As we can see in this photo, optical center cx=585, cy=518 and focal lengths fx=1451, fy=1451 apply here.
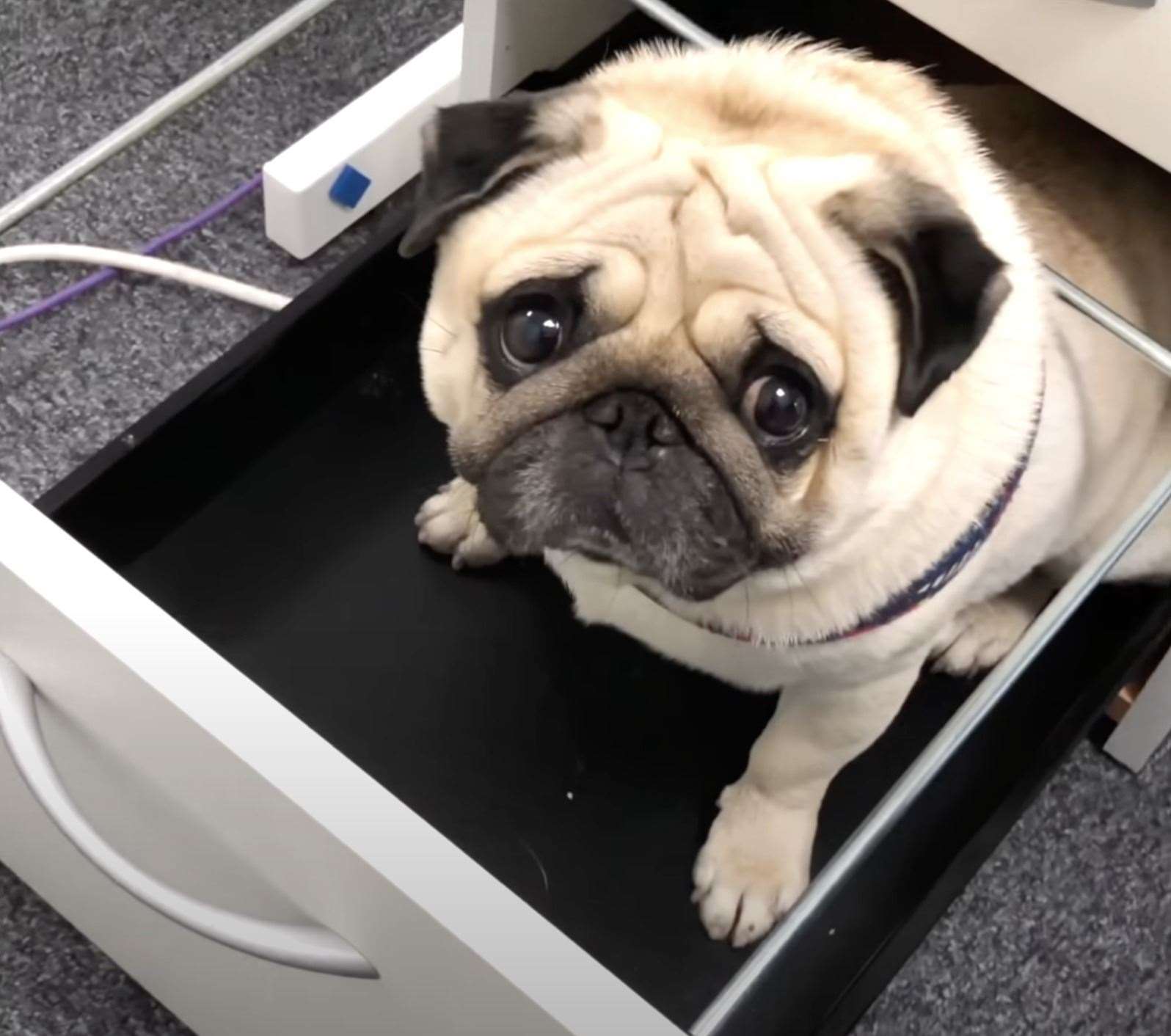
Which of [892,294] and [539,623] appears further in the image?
[539,623]

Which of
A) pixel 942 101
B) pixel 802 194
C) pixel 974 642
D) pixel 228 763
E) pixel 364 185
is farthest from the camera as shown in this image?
pixel 364 185

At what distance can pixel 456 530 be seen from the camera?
1083 mm

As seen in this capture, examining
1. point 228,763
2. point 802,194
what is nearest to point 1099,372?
point 802,194

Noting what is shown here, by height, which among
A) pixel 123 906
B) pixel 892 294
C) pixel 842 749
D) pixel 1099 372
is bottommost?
pixel 123 906

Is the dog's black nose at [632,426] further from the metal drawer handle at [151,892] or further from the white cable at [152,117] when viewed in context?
the white cable at [152,117]

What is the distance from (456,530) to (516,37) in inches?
14.7

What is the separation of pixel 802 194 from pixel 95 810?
20.9 inches

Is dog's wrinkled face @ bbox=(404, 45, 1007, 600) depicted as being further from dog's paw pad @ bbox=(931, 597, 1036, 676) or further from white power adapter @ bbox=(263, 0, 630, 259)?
white power adapter @ bbox=(263, 0, 630, 259)

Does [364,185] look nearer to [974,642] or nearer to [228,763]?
[974,642]

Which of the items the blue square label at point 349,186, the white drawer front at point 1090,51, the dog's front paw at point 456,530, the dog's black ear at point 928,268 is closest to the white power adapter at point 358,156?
the blue square label at point 349,186

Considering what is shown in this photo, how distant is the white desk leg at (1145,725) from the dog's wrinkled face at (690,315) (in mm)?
496

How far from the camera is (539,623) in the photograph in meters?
1.10

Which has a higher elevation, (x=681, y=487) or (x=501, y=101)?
(x=501, y=101)

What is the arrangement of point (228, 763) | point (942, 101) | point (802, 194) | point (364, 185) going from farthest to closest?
point (364, 185), point (942, 101), point (802, 194), point (228, 763)
